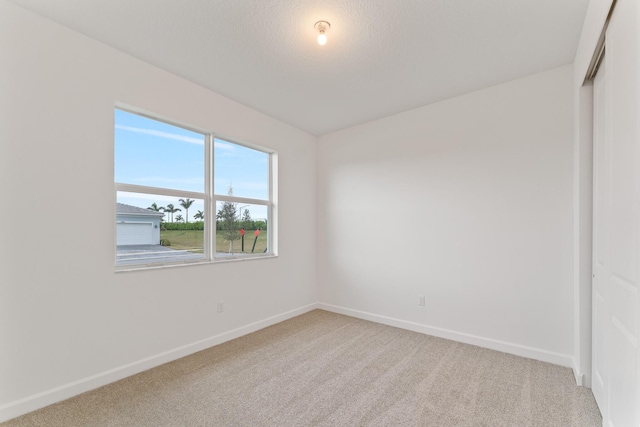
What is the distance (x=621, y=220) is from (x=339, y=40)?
2.07 meters

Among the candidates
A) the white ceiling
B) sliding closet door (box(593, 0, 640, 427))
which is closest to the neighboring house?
the white ceiling

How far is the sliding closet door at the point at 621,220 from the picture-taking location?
123 cm

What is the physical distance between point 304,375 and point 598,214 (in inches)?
97.0

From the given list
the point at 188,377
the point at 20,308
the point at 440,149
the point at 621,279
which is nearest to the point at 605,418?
the point at 621,279

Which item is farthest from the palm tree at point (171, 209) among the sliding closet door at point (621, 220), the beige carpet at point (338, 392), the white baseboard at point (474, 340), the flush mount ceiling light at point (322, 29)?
the sliding closet door at point (621, 220)

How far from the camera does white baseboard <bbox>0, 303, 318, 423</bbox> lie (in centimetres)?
188

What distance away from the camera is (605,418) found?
5.41 ft

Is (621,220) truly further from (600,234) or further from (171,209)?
(171,209)

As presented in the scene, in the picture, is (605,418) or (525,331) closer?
(605,418)

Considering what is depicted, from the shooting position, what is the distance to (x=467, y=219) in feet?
10.2

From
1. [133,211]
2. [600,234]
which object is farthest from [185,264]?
[600,234]

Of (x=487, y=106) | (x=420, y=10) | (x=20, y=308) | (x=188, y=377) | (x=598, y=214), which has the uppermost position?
(x=420, y=10)

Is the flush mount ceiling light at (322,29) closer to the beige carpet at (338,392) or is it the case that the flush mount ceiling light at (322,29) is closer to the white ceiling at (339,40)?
the white ceiling at (339,40)

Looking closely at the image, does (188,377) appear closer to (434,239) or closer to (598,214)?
(434,239)
